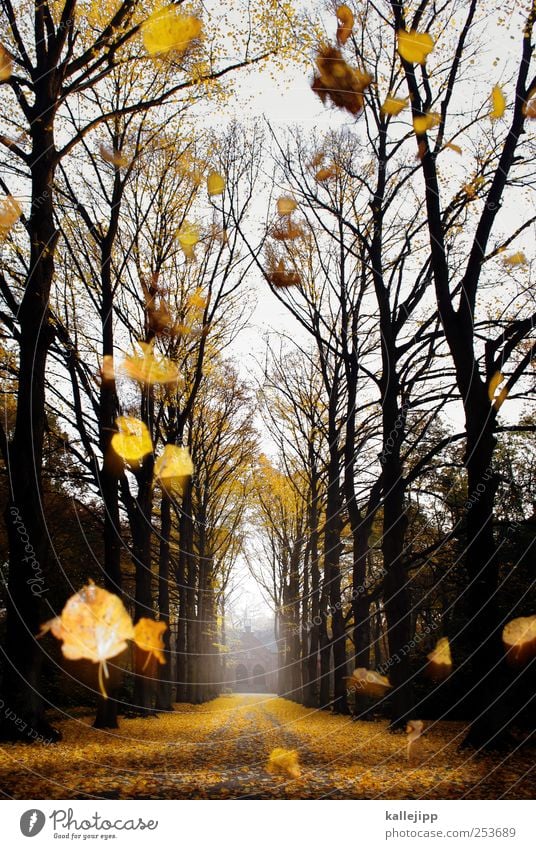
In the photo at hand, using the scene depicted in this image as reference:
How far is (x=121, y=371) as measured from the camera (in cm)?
1497

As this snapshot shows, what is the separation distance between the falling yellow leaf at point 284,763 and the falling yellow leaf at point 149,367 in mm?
9596

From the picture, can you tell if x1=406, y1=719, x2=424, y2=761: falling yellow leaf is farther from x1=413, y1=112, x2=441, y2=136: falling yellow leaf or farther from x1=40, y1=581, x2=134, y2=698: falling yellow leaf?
x1=413, y1=112, x2=441, y2=136: falling yellow leaf

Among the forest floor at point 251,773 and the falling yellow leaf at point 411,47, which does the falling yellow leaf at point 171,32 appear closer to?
the falling yellow leaf at point 411,47

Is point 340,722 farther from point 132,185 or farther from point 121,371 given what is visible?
point 132,185

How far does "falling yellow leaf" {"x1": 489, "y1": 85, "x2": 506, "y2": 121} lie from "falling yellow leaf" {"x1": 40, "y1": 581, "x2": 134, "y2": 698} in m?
12.6

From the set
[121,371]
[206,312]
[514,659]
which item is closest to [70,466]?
[121,371]

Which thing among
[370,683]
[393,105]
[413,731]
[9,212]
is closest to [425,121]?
[393,105]

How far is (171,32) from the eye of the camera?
10.2 meters

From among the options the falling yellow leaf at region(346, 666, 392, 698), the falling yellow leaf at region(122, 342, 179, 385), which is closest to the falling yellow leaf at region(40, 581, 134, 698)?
the falling yellow leaf at region(122, 342, 179, 385)

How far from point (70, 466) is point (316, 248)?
9.66m

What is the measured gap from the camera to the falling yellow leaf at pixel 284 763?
6.71 meters

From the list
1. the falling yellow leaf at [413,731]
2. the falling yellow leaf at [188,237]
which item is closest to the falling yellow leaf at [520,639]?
the falling yellow leaf at [413,731]

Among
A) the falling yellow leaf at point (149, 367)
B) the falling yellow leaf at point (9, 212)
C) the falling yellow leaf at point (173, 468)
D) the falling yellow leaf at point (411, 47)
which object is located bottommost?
the falling yellow leaf at point (173, 468)

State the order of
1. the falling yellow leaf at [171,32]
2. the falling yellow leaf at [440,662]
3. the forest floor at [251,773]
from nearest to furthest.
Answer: the forest floor at [251,773] < the falling yellow leaf at [171,32] < the falling yellow leaf at [440,662]
